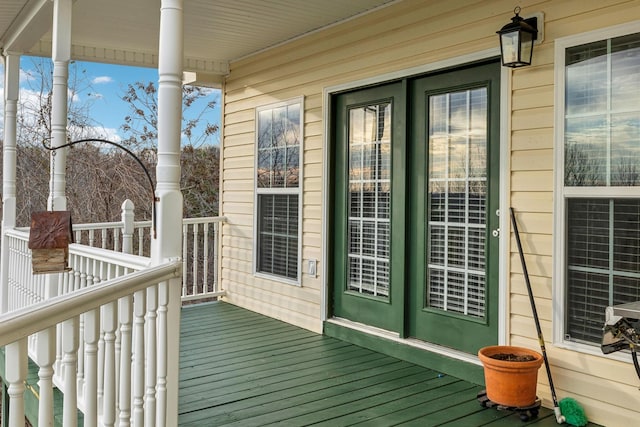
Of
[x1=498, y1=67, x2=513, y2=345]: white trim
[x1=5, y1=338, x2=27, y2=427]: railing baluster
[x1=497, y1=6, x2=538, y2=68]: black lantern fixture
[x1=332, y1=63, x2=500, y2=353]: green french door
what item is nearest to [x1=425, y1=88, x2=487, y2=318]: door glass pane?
[x1=332, y1=63, x2=500, y2=353]: green french door

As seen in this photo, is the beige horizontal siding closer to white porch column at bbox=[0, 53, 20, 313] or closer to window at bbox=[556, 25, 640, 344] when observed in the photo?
window at bbox=[556, 25, 640, 344]

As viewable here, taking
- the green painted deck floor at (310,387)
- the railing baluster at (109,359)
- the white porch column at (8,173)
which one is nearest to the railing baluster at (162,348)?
the railing baluster at (109,359)

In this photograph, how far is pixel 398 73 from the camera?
4148 mm

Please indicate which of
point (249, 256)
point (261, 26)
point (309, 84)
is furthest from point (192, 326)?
point (261, 26)

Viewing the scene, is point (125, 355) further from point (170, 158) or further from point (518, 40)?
point (518, 40)

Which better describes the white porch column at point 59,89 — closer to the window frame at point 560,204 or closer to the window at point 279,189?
the window at point 279,189

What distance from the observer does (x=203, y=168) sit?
35.9ft

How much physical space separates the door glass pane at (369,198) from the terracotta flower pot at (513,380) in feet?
4.43

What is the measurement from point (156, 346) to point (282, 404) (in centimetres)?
127

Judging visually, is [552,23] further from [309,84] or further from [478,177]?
[309,84]

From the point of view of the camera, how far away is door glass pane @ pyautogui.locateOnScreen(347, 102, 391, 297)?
171 inches

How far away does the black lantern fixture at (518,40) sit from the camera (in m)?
3.16

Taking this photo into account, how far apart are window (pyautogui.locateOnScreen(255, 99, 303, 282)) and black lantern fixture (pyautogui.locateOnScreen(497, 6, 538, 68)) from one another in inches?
92.4

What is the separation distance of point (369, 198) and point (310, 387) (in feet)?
A: 5.47
